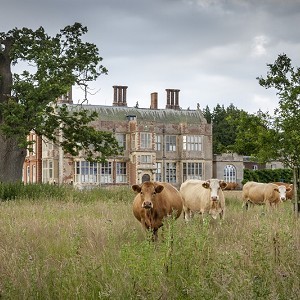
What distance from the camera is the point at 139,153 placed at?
181ft

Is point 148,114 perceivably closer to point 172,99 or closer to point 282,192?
point 172,99

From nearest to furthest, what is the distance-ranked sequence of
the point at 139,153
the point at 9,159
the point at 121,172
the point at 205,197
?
the point at 205,197, the point at 9,159, the point at 139,153, the point at 121,172

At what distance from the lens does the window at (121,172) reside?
55344 millimetres

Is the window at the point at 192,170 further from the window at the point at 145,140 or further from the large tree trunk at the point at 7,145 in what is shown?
the large tree trunk at the point at 7,145

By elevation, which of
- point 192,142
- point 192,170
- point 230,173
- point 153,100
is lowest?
point 230,173

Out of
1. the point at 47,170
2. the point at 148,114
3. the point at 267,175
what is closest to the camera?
the point at 47,170

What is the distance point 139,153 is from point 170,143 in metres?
4.54

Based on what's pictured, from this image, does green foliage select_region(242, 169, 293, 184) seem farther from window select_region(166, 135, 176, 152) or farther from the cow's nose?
the cow's nose

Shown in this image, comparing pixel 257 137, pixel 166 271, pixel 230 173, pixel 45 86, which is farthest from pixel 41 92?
pixel 230 173

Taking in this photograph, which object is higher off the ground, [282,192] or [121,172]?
[121,172]

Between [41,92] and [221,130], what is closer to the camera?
[41,92]

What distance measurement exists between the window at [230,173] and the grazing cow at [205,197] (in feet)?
149

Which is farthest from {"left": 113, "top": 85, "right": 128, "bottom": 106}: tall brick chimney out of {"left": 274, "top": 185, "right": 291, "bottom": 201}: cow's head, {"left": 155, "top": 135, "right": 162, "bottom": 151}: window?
{"left": 274, "top": 185, "right": 291, "bottom": 201}: cow's head

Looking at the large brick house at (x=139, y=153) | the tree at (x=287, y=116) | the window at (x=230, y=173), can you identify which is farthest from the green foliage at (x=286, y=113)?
the window at (x=230, y=173)
